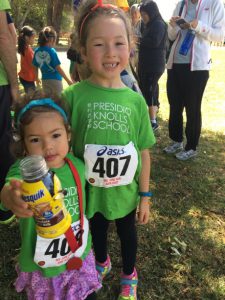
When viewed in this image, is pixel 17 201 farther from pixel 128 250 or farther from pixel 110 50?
pixel 128 250

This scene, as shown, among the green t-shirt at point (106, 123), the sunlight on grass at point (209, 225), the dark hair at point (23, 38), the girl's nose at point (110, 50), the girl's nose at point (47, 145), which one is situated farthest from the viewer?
the dark hair at point (23, 38)

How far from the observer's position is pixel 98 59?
169cm

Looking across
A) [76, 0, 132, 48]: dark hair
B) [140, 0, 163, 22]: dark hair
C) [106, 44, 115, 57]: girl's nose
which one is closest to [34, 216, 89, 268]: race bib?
[106, 44, 115, 57]: girl's nose

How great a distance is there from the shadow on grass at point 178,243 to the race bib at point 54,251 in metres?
0.79

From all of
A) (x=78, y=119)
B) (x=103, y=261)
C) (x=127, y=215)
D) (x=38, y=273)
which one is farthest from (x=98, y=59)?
(x=103, y=261)

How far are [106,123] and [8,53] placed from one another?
4.10 ft

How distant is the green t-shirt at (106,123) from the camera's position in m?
1.77

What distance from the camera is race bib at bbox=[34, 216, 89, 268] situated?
1.54 metres

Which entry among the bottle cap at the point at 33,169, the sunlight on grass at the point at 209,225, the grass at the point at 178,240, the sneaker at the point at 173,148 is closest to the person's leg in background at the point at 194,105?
the sneaker at the point at 173,148

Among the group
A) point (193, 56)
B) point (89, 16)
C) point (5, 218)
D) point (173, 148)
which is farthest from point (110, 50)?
point (173, 148)

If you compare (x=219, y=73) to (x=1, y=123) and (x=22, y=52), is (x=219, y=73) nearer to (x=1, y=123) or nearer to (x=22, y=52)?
(x=22, y=52)

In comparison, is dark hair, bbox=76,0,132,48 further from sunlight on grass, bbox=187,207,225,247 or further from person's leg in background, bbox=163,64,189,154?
person's leg in background, bbox=163,64,189,154

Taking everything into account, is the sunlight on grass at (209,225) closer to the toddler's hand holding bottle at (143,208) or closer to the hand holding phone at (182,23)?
the toddler's hand holding bottle at (143,208)

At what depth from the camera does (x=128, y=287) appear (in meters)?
2.23
